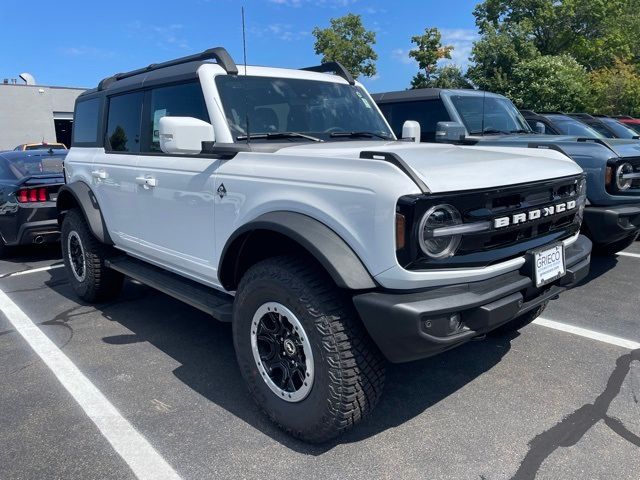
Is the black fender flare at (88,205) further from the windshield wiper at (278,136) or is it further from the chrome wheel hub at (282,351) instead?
the chrome wheel hub at (282,351)

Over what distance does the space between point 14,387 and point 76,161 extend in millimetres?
2461

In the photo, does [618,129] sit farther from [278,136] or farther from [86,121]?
[86,121]

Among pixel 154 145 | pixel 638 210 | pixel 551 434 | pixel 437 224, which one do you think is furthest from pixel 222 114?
pixel 638 210

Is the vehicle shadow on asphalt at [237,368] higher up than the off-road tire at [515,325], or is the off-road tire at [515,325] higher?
the off-road tire at [515,325]

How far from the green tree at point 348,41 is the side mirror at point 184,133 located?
37026 millimetres

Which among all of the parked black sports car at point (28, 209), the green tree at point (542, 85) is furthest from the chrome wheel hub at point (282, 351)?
the green tree at point (542, 85)

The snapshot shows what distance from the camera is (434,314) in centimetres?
215

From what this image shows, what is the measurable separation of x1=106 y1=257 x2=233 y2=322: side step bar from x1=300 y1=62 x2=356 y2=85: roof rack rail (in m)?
2.03

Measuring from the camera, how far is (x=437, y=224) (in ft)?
7.44

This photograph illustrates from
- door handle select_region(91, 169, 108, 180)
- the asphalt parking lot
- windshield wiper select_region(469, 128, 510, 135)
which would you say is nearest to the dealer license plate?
the asphalt parking lot

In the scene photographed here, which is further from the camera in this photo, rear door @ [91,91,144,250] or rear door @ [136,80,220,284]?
rear door @ [91,91,144,250]

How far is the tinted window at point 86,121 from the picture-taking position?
491 centimetres

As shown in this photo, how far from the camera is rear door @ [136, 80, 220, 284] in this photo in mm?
3254

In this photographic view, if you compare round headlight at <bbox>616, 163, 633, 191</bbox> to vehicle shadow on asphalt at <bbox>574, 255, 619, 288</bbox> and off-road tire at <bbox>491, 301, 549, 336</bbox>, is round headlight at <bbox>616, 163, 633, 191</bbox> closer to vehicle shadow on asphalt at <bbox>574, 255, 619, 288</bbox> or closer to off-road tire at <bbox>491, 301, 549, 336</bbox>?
vehicle shadow on asphalt at <bbox>574, 255, 619, 288</bbox>
